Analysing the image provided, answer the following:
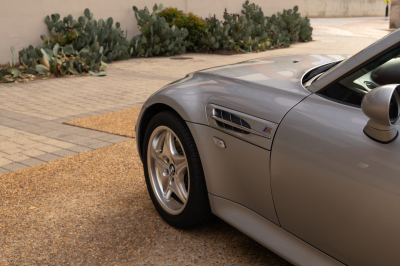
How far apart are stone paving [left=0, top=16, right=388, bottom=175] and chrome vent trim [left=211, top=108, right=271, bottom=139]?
105 inches

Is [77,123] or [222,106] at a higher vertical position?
[222,106]

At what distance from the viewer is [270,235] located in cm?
229

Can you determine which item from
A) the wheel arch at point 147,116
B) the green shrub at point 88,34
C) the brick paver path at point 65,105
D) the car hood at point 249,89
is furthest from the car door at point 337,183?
the green shrub at point 88,34

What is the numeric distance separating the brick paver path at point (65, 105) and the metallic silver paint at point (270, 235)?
8.65 ft

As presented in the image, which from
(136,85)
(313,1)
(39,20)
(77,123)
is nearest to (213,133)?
(77,123)

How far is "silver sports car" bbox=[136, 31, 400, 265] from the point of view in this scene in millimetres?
1732

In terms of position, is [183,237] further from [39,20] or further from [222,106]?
[39,20]

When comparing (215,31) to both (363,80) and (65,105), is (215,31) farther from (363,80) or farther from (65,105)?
(363,80)

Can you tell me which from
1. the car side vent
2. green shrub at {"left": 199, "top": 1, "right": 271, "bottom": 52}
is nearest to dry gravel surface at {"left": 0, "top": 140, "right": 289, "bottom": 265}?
the car side vent

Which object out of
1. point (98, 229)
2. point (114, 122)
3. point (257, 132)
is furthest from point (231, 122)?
point (114, 122)

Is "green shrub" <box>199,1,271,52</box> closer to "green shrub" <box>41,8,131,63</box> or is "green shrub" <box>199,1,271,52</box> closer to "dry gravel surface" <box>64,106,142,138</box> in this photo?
"green shrub" <box>41,8,131,63</box>

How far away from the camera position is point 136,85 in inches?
361

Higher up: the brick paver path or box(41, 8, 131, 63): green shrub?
box(41, 8, 131, 63): green shrub

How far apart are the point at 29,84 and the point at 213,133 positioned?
7.73 metres
